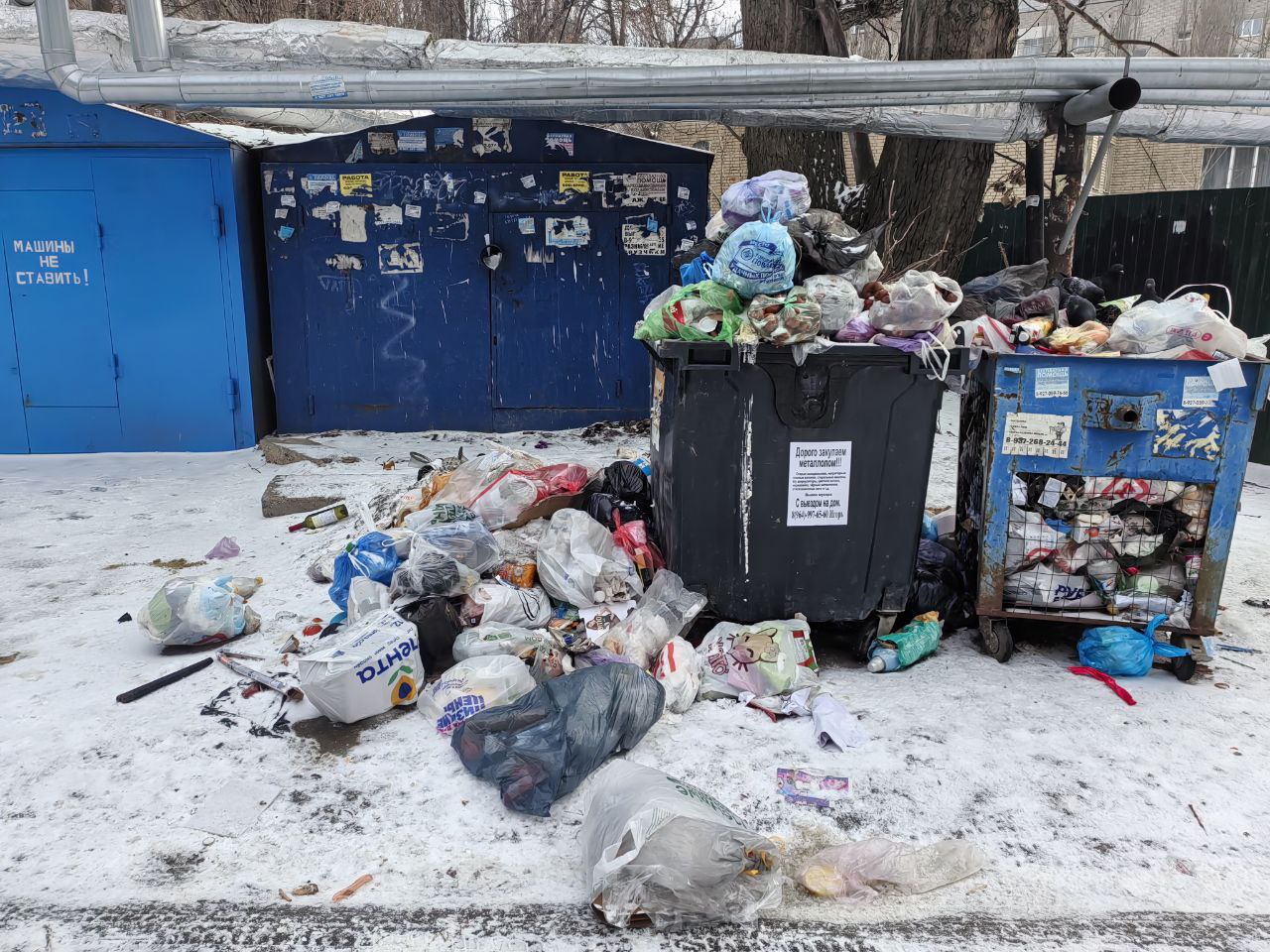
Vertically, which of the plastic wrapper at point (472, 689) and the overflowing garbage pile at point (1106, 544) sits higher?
the overflowing garbage pile at point (1106, 544)

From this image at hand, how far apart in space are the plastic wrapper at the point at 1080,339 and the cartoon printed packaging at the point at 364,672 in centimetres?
256

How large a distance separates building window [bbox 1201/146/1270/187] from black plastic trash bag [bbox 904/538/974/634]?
58.3ft

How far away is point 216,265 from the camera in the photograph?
657 cm

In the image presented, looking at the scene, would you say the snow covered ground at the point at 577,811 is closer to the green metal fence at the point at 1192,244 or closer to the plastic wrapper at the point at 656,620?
the plastic wrapper at the point at 656,620

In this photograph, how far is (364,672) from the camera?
2900 millimetres

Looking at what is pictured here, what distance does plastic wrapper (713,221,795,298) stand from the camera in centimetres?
315

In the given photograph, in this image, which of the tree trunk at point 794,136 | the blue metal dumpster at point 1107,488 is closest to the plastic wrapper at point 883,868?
the blue metal dumpster at point 1107,488

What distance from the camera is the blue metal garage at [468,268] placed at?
22.3ft

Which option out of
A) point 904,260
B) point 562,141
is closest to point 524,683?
point 904,260

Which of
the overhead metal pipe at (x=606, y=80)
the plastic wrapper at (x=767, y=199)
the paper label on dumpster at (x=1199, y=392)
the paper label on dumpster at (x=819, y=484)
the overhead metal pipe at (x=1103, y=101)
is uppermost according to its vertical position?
the overhead metal pipe at (x=606, y=80)

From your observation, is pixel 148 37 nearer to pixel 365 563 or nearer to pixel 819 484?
pixel 365 563

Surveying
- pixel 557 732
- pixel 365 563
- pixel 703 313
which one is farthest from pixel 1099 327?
pixel 365 563

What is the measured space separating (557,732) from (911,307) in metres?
1.94

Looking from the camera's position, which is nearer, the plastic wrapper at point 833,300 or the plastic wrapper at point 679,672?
the plastic wrapper at point 679,672
